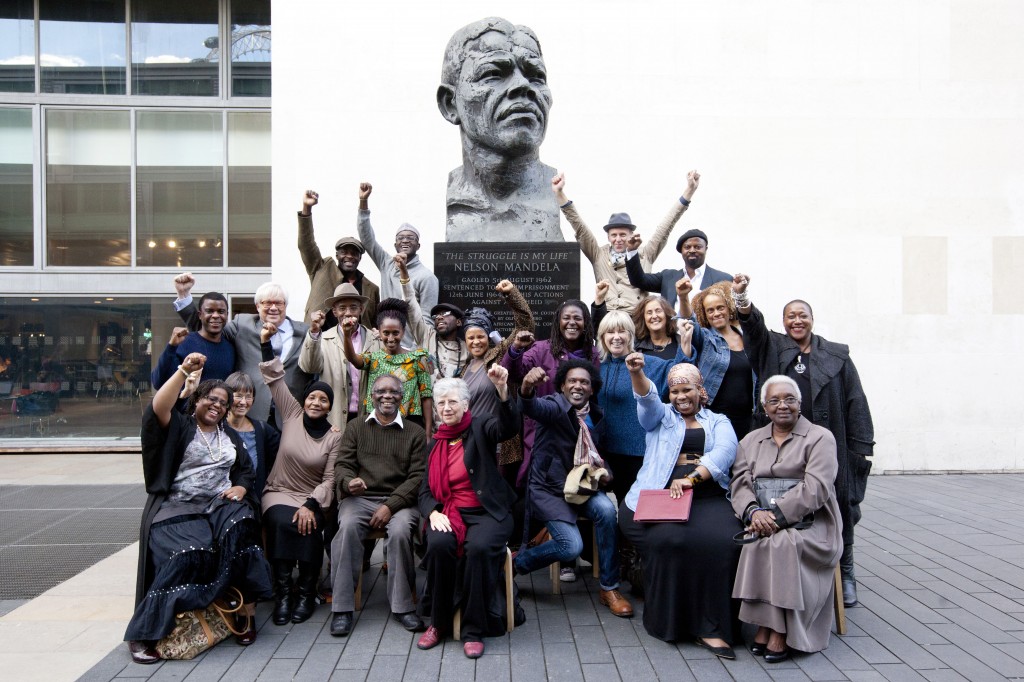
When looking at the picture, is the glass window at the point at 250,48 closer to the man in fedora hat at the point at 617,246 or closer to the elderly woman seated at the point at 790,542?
the man in fedora hat at the point at 617,246

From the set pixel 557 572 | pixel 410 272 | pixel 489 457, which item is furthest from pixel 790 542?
pixel 410 272

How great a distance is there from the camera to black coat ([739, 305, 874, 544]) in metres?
4.19

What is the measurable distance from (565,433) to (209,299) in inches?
94.1

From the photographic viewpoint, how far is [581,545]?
408 cm

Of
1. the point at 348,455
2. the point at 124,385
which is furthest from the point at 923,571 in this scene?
the point at 124,385

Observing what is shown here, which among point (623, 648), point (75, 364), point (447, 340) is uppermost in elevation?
point (447, 340)

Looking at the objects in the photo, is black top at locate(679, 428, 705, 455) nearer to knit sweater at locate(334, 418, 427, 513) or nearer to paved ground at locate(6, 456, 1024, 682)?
paved ground at locate(6, 456, 1024, 682)

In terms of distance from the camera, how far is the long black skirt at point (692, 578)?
3623 mm

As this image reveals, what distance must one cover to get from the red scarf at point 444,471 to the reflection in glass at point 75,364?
25.4 ft

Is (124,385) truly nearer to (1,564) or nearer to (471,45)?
(1,564)

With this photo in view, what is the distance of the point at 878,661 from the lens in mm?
3449

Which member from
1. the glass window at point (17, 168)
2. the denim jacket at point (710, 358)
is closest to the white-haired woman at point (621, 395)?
the denim jacket at point (710, 358)

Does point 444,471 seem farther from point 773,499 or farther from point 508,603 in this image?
point 773,499

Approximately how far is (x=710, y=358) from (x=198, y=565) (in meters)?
3.00
